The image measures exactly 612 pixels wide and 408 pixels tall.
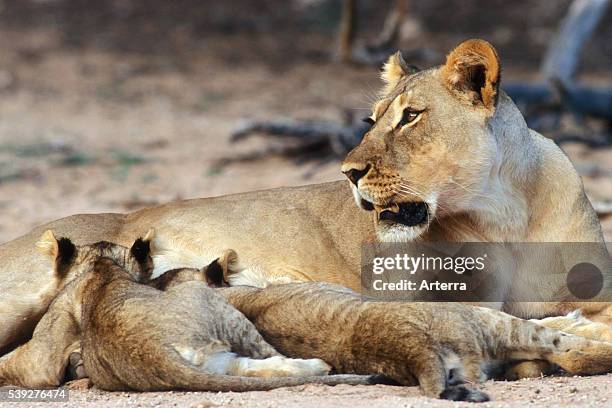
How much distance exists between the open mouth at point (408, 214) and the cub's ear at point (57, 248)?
1.54 m

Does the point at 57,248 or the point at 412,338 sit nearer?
the point at 412,338

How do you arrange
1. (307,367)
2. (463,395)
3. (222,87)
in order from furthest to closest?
(222,87) → (307,367) → (463,395)

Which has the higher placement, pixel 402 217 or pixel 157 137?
pixel 157 137

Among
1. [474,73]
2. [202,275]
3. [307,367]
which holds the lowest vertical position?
[307,367]

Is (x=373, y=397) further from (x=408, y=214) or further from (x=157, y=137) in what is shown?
(x=157, y=137)

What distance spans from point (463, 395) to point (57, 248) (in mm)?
2353

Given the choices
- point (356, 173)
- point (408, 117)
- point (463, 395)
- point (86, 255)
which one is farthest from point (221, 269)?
point (463, 395)

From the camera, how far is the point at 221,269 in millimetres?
5867

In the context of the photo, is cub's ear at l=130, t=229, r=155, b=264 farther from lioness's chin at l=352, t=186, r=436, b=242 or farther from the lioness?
lioness's chin at l=352, t=186, r=436, b=242

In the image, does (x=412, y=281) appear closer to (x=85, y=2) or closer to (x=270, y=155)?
(x=270, y=155)

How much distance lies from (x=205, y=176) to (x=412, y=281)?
18.0ft

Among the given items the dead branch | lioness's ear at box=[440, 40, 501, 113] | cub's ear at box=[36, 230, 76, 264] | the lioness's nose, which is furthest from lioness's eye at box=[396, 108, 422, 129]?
the dead branch

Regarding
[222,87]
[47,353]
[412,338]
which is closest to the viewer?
[412,338]

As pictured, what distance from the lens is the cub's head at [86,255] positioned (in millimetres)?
5840
